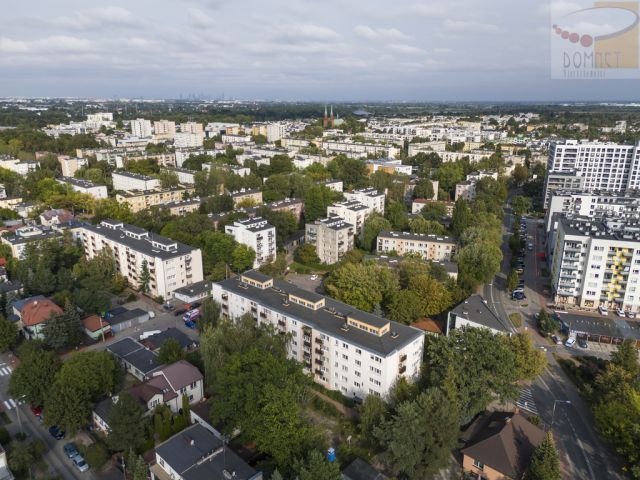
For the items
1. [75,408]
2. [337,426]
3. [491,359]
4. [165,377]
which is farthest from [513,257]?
[75,408]

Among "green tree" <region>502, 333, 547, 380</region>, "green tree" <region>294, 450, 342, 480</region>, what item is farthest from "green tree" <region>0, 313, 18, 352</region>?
"green tree" <region>502, 333, 547, 380</region>

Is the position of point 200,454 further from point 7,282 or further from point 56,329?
point 7,282

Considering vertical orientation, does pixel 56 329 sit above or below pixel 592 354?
above

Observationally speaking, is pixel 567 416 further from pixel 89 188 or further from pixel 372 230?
pixel 89 188

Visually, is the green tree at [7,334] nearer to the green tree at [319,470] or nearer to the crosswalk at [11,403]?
the crosswalk at [11,403]

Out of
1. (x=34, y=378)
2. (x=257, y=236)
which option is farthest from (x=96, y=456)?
(x=257, y=236)

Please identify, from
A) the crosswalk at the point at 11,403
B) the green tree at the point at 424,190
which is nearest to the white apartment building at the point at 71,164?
the green tree at the point at 424,190

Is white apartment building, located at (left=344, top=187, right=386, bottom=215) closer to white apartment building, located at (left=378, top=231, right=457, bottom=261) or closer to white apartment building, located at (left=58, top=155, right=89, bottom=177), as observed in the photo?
white apartment building, located at (left=378, top=231, right=457, bottom=261)
